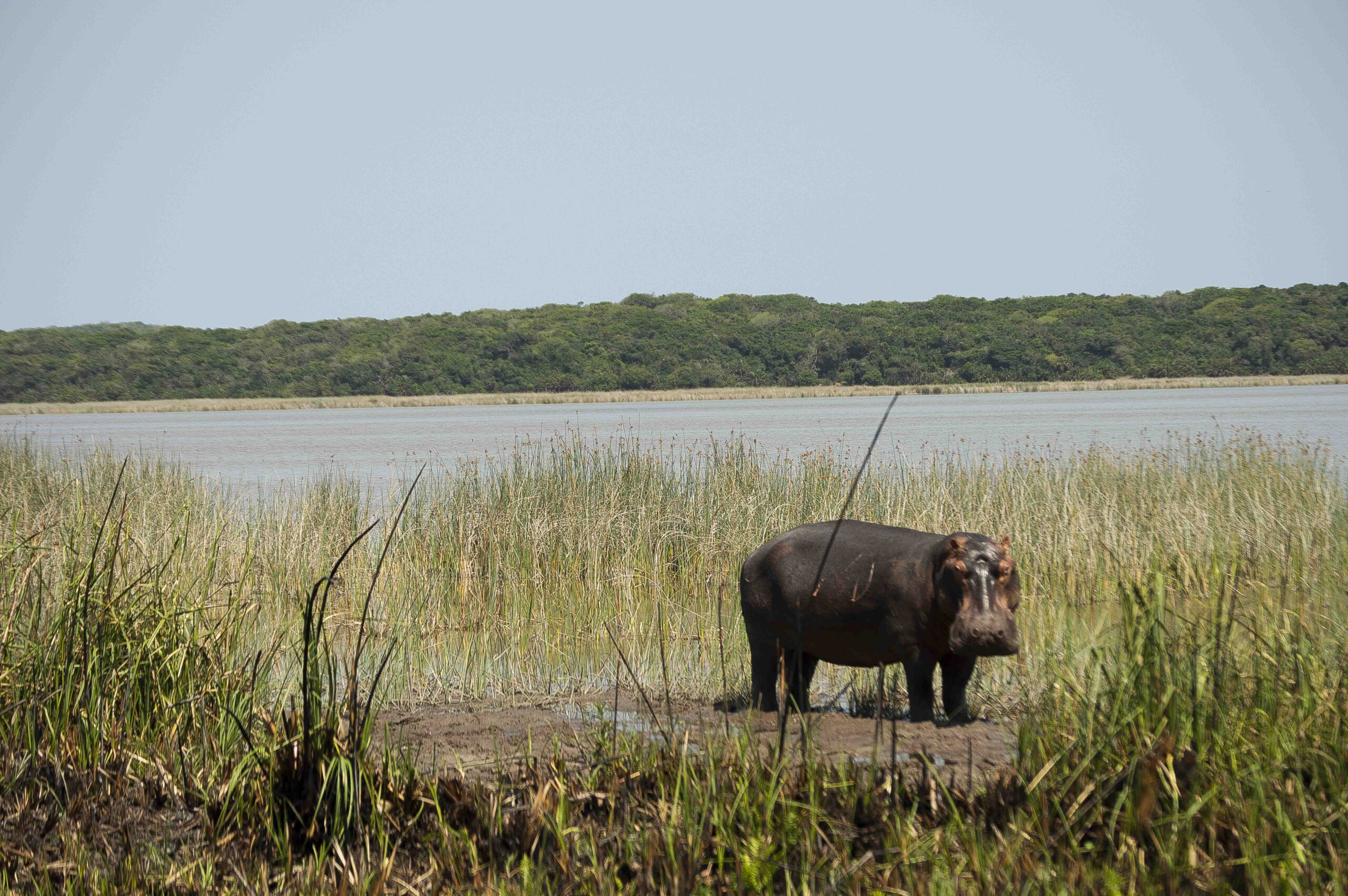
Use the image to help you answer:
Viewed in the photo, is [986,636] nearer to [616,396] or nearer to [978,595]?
[978,595]

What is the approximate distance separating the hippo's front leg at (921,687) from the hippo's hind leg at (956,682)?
0.24 feet

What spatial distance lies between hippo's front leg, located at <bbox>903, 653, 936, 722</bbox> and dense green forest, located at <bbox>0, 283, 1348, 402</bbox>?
165ft

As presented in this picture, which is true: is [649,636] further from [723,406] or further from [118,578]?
[723,406]

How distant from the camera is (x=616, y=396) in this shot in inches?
2167

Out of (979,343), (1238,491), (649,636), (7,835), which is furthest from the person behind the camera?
(979,343)

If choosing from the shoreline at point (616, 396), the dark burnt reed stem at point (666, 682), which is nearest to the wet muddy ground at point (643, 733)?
the dark burnt reed stem at point (666, 682)

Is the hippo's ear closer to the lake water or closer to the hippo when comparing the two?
the hippo

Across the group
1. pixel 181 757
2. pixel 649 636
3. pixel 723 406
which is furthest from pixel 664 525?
Answer: pixel 723 406

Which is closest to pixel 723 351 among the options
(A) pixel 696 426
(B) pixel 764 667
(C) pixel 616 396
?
(C) pixel 616 396

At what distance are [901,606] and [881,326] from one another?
58.3 metres

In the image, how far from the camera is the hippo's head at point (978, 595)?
3.84 meters

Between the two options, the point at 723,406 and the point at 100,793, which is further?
the point at 723,406

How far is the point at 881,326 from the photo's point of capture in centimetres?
6119

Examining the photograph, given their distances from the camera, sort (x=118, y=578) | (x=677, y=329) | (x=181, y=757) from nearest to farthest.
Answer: (x=181, y=757), (x=118, y=578), (x=677, y=329)
